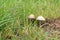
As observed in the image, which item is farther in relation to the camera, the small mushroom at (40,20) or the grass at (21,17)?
the small mushroom at (40,20)

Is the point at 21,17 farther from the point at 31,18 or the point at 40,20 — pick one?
the point at 40,20

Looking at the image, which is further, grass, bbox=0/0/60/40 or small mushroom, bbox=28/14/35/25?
small mushroom, bbox=28/14/35/25

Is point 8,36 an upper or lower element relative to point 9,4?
lower

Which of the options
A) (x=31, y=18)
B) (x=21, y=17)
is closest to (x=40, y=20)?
(x=31, y=18)

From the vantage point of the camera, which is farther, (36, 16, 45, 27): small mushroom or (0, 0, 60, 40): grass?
(36, 16, 45, 27): small mushroom

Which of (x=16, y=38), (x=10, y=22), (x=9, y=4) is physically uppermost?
(x=9, y=4)

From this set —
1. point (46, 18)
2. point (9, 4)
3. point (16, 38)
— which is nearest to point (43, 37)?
point (16, 38)

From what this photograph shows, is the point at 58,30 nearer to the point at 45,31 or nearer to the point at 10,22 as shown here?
the point at 45,31

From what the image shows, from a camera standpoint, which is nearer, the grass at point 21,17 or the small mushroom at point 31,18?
the grass at point 21,17
